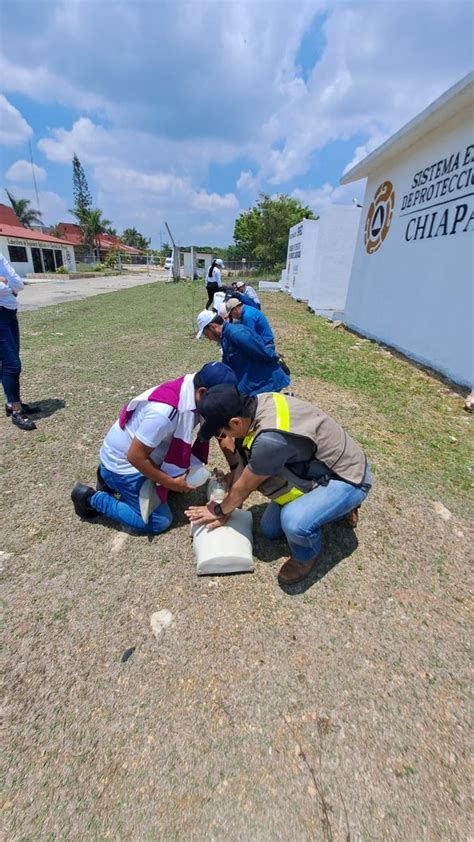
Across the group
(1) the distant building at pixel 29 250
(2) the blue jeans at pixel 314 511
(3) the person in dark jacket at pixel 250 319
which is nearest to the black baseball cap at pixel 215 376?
(2) the blue jeans at pixel 314 511

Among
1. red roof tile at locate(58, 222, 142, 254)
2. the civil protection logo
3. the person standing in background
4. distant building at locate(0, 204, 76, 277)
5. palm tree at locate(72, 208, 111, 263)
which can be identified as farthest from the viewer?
red roof tile at locate(58, 222, 142, 254)

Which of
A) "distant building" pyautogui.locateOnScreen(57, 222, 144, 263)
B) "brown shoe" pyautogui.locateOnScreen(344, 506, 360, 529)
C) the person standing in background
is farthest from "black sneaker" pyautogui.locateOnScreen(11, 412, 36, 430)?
"distant building" pyautogui.locateOnScreen(57, 222, 144, 263)

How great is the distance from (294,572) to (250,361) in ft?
6.28

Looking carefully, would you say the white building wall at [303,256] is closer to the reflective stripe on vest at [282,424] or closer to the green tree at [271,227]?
the reflective stripe on vest at [282,424]

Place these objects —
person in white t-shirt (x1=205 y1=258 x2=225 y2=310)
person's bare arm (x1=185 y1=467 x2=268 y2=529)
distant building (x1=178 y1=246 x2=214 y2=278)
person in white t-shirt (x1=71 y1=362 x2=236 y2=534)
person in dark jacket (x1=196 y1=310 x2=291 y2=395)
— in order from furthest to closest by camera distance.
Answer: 1. distant building (x1=178 y1=246 x2=214 y2=278)
2. person in white t-shirt (x1=205 y1=258 x2=225 y2=310)
3. person in dark jacket (x1=196 y1=310 x2=291 y2=395)
4. person in white t-shirt (x1=71 y1=362 x2=236 y2=534)
5. person's bare arm (x1=185 y1=467 x2=268 y2=529)

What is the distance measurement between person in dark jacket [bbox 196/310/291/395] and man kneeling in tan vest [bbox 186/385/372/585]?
1.37 metres

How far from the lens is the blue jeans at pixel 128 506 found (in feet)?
7.84

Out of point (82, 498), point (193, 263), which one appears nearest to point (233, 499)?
point (82, 498)

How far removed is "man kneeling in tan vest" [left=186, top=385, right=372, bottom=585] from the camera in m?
1.81

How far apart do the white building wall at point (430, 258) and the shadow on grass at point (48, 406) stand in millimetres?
5319

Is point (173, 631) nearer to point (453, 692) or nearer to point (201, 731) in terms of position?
point (201, 731)

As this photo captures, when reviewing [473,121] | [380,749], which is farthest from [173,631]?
[473,121]

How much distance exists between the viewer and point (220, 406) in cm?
177

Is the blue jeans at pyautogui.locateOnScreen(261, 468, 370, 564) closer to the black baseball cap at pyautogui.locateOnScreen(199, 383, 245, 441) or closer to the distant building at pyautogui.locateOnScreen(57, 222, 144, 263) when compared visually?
the black baseball cap at pyautogui.locateOnScreen(199, 383, 245, 441)
